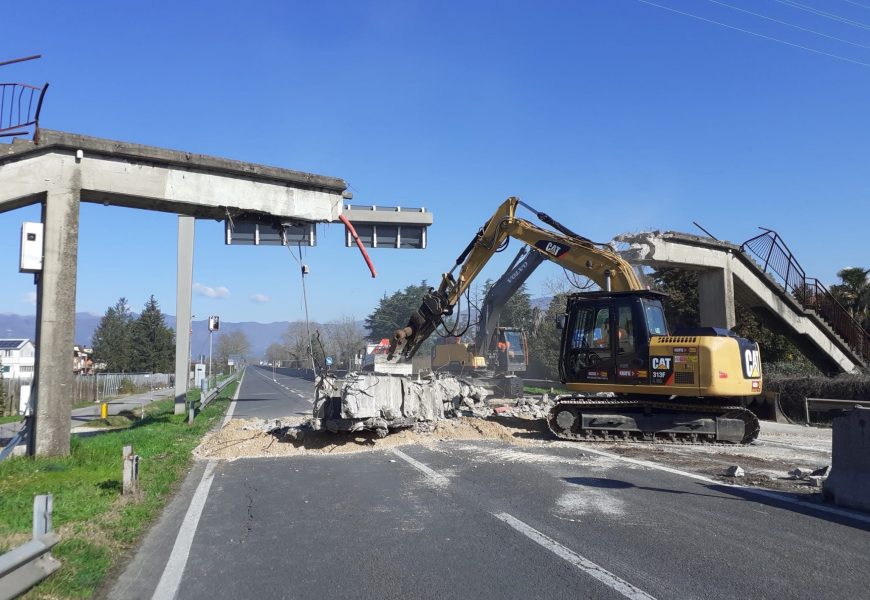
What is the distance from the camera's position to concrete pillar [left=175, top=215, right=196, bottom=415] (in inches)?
811

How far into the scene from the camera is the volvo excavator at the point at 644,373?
503 inches

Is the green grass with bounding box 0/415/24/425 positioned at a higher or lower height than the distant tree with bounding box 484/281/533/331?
lower

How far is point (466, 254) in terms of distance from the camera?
1811 cm

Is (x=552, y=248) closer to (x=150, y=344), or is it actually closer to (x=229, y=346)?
(x=150, y=344)

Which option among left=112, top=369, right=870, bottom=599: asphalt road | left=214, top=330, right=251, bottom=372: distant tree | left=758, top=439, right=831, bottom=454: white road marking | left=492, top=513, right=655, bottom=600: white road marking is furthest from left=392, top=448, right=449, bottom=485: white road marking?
left=214, top=330, right=251, bottom=372: distant tree

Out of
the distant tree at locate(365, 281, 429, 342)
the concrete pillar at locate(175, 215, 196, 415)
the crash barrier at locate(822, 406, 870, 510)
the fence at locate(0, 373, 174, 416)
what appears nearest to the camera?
the crash barrier at locate(822, 406, 870, 510)

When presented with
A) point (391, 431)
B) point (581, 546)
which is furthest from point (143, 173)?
point (581, 546)

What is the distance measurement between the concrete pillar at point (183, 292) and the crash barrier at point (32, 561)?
51.4 ft

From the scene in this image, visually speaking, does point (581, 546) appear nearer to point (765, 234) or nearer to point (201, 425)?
point (201, 425)

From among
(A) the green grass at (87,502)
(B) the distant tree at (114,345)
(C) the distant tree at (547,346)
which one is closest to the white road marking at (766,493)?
(A) the green grass at (87,502)

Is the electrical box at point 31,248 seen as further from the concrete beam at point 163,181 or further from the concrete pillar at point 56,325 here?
the concrete beam at point 163,181

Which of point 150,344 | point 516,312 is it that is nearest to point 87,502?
point 516,312

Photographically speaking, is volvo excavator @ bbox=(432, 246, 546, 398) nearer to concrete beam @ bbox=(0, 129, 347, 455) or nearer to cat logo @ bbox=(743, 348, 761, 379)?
cat logo @ bbox=(743, 348, 761, 379)

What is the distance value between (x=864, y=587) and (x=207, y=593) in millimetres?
5087
